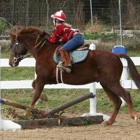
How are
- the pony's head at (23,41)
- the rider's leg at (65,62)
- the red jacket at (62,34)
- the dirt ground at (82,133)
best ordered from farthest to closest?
the pony's head at (23,41) < the red jacket at (62,34) < the rider's leg at (65,62) < the dirt ground at (82,133)

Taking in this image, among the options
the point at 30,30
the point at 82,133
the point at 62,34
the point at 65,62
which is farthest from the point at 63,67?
the point at 82,133

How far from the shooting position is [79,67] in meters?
13.0

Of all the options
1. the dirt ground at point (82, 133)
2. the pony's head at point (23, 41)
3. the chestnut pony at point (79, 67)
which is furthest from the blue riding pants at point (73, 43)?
the dirt ground at point (82, 133)

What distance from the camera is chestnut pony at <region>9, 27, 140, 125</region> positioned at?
12859 millimetres

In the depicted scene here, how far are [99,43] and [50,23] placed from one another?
9.06 feet

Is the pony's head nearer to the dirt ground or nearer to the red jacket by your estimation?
the red jacket

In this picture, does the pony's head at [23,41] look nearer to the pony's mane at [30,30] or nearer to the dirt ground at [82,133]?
the pony's mane at [30,30]

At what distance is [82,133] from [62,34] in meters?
2.62

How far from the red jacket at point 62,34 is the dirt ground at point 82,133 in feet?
6.25

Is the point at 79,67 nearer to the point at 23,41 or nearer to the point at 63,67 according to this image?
the point at 63,67

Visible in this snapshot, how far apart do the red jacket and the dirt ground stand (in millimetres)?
1906

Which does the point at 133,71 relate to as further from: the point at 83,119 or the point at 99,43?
the point at 99,43

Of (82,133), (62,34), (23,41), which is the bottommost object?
(82,133)

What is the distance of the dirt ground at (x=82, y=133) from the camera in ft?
35.1
